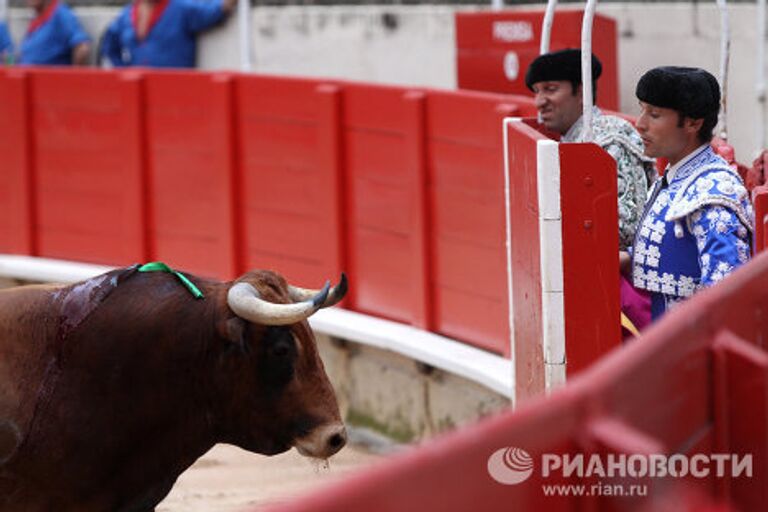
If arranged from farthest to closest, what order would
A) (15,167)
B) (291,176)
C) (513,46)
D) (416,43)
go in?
(15,167) < (416,43) < (291,176) < (513,46)

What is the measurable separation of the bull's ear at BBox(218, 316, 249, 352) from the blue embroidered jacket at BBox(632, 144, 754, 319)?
87 centimetres

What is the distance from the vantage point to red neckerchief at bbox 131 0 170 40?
10.0m

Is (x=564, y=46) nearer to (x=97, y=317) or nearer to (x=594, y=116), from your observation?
(x=594, y=116)

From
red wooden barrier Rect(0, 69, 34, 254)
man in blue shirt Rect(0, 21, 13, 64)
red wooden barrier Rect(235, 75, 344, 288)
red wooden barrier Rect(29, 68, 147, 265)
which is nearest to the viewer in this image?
red wooden barrier Rect(235, 75, 344, 288)

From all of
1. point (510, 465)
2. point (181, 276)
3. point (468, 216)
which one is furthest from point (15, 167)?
point (510, 465)

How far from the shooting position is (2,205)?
32.3 feet

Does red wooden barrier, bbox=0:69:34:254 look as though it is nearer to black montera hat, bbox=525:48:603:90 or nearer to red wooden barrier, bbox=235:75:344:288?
red wooden barrier, bbox=235:75:344:288

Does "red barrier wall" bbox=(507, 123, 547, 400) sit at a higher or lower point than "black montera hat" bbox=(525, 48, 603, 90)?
lower

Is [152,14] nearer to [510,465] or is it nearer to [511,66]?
[511,66]

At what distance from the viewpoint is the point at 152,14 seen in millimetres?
10086

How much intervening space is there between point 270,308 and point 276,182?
13.7 feet

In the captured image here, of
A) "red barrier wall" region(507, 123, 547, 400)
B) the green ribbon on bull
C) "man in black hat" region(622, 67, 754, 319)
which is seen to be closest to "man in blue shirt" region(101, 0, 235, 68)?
"red barrier wall" region(507, 123, 547, 400)

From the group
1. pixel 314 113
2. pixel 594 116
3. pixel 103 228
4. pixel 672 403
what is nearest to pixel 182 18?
pixel 103 228

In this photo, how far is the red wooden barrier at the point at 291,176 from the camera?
26.4ft
